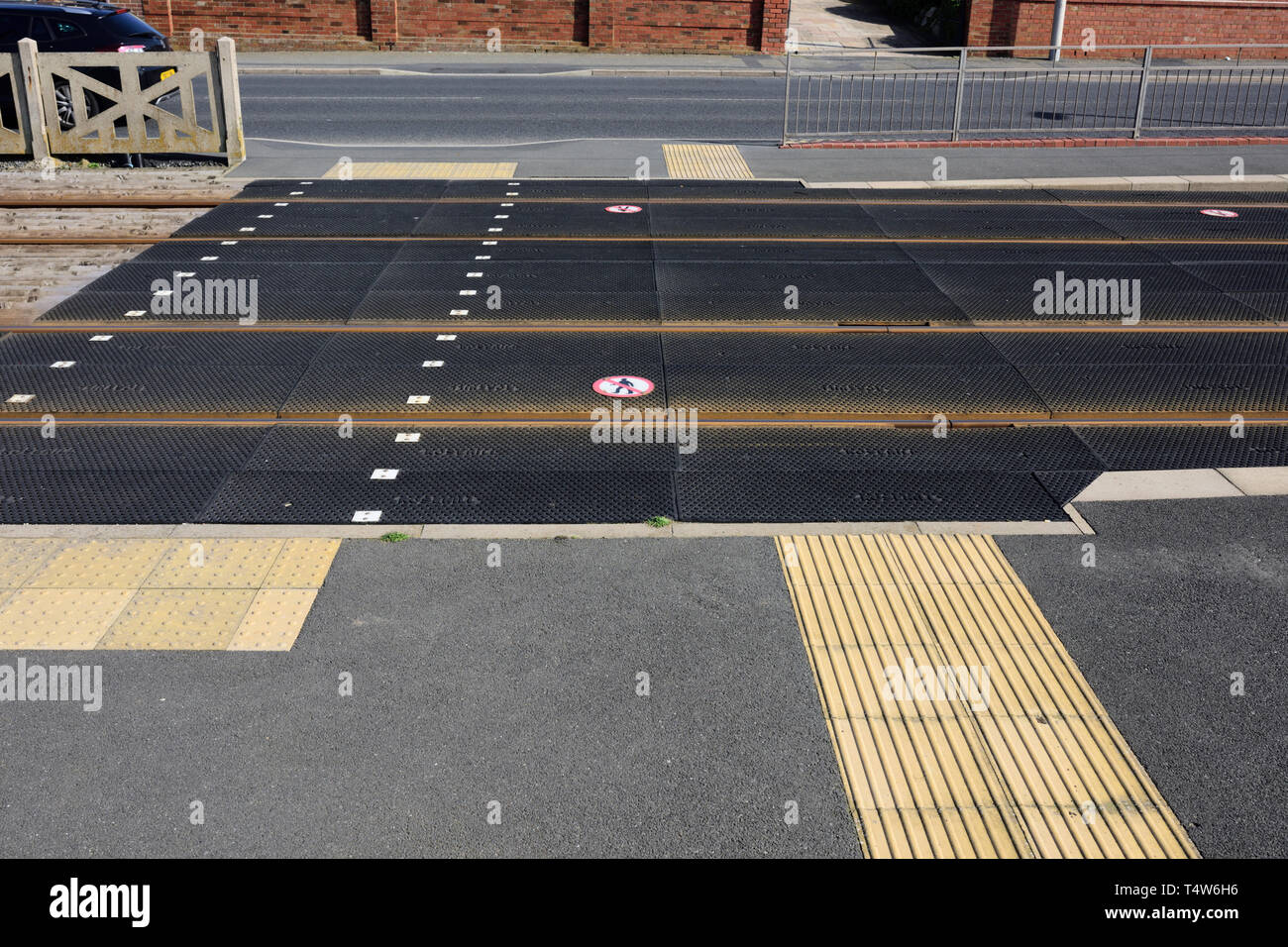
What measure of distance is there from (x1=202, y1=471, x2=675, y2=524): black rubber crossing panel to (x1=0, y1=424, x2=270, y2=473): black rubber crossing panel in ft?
1.36

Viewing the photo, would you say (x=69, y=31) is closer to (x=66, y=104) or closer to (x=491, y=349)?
(x=66, y=104)

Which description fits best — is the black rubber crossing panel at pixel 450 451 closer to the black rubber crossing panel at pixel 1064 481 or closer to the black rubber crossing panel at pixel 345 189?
the black rubber crossing panel at pixel 1064 481

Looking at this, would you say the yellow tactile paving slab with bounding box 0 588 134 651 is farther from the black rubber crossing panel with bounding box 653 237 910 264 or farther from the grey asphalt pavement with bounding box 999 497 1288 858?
the black rubber crossing panel with bounding box 653 237 910 264

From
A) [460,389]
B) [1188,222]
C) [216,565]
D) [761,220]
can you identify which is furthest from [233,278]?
[1188,222]

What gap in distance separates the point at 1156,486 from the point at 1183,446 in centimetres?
82

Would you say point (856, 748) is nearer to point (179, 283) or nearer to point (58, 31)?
point (179, 283)

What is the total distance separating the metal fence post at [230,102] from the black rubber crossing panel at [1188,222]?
11697 mm

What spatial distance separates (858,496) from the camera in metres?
7.77

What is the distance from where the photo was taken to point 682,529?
7312 millimetres

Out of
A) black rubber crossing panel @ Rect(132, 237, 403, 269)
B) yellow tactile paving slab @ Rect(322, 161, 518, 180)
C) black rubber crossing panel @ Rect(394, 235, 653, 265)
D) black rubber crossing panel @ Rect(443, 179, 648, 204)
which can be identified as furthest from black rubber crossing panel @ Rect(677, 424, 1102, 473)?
yellow tactile paving slab @ Rect(322, 161, 518, 180)
